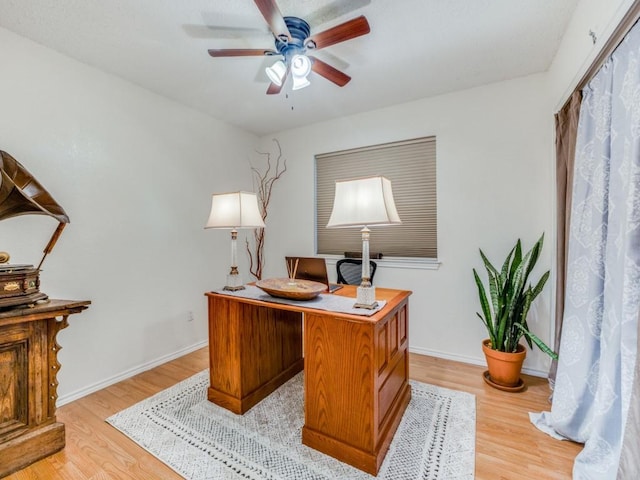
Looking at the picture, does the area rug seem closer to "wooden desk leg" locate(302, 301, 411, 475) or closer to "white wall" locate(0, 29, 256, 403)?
"wooden desk leg" locate(302, 301, 411, 475)

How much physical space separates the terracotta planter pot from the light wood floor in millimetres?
87

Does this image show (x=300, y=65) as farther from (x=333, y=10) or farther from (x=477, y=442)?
(x=477, y=442)

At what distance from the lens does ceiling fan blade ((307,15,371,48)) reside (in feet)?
4.79

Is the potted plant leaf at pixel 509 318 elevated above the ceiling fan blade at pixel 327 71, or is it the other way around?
the ceiling fan blade at pixel 327 71

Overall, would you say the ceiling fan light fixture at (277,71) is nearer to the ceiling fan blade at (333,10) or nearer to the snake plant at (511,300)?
the ceiling fan blade at (333,10)

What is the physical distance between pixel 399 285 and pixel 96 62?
322 cm

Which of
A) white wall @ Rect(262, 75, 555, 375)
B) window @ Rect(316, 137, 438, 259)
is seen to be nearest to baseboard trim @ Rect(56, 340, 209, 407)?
window @ Rect(316, 137, 438, 259)

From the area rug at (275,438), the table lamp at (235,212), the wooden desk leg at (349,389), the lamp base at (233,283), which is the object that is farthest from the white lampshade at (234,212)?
the area rug at (275,438)

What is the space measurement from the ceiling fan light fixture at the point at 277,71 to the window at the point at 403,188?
5.18 ft

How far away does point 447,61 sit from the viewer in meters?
2.27

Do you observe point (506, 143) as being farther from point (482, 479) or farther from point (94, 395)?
point (94, 395)

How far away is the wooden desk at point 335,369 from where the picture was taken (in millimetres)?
1484

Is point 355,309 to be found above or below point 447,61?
below

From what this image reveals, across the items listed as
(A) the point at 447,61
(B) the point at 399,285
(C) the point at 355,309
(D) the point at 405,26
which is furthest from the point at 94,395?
(A) the point at 447,61
